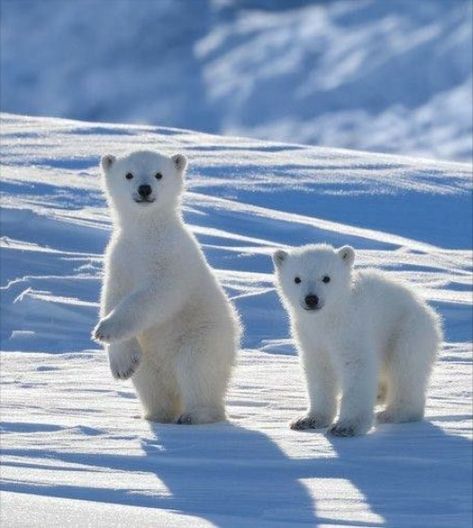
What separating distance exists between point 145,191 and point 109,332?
0.67 m

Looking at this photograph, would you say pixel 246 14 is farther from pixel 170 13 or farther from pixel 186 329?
pixel 186 329

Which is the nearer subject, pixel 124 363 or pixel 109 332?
pixel 109 332

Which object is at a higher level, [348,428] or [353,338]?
[353,338]

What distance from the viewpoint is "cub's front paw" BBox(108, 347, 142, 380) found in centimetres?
581

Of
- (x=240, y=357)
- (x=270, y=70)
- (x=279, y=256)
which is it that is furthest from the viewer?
(x=270, y=70)

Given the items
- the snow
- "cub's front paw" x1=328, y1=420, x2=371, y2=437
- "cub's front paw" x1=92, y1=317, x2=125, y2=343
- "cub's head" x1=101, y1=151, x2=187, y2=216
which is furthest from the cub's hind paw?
the snow

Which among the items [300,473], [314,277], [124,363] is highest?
[314,277]

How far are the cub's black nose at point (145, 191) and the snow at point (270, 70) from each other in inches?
2684

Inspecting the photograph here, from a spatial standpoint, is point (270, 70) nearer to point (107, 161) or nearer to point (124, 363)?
point (107, 161)

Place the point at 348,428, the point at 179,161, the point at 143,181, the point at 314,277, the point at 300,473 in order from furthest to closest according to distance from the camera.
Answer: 1. the point at 179,161
2. the point at 143,181
3. the point at 314,277
4. the point at 348,428
5. the point at 300,473

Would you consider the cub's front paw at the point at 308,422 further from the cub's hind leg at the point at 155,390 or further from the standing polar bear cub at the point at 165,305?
the cub's hind leg at the point at 155,390

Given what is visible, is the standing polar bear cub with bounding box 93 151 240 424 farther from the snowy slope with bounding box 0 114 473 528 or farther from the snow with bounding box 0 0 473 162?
the snow with bounding box 0 0 473 162

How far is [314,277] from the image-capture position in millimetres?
5816

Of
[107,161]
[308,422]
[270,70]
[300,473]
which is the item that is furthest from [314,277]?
[270,70]
